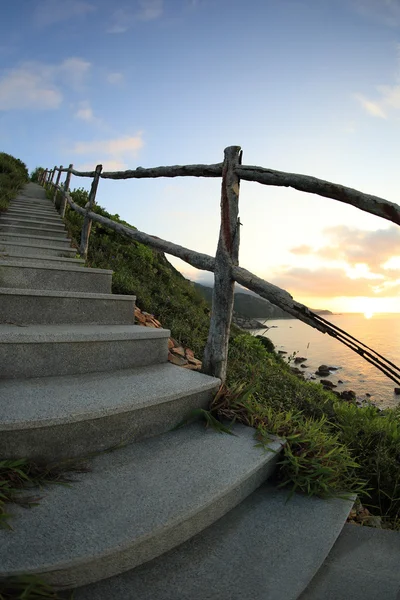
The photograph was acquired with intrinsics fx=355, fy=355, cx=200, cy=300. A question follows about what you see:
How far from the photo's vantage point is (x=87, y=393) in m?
1.96

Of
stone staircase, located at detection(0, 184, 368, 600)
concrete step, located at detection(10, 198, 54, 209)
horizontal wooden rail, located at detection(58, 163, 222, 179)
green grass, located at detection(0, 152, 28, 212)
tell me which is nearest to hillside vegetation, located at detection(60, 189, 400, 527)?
stone staircase, located at detection(0, 184, 368, 600)

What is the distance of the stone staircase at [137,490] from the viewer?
1.27 meters

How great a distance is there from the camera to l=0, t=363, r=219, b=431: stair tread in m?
1.66

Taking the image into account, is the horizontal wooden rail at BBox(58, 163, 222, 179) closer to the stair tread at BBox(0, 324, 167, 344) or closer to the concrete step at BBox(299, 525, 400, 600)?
the stair tread at BBox(0, 324, 167, 344)

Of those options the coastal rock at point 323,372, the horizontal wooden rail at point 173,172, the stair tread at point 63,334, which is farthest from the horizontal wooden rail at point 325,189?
the coastal rock at point 323,372

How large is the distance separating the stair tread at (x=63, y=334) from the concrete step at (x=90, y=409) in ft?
0.77

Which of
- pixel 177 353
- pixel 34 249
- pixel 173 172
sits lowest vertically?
pixel 177 353

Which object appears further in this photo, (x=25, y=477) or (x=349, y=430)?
(x=349, y=430)

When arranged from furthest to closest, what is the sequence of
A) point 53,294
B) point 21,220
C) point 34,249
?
point 21,220 → point 34,249 → point 53,294

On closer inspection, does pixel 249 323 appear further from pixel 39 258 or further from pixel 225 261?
pixel 225 261

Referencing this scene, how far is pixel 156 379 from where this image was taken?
232 cm

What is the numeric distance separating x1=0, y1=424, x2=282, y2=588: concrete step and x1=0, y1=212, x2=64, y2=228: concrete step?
5430mm

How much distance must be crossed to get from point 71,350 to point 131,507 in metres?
1.12

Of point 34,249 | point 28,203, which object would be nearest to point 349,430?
point 34,249
